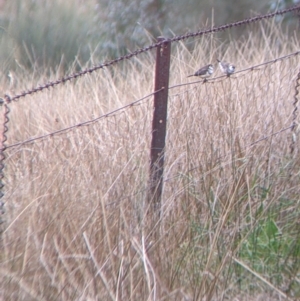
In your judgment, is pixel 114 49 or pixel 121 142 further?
pixel 114 49

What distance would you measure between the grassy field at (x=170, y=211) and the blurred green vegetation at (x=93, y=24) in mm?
4733

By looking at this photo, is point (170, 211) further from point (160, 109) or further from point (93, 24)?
point (93, 24)

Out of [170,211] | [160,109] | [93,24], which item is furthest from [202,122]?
[93,24]

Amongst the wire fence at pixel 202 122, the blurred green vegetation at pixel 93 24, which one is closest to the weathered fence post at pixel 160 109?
the wire fence at pixel 202 122

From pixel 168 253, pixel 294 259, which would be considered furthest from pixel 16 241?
pixel 294 259

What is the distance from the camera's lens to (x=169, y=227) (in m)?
3.28

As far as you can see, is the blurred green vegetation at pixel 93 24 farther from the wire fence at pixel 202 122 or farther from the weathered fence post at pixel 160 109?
the weathered fence post at pixel 160 109

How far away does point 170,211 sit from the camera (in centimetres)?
341

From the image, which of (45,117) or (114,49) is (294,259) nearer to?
(45,117)

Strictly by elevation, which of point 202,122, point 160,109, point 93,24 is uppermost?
point 160,109

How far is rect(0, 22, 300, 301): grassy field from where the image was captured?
115 inches

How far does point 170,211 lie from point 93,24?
284 inches

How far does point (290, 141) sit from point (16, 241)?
174 centimetres

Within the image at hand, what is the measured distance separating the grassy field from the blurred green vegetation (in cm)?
473
